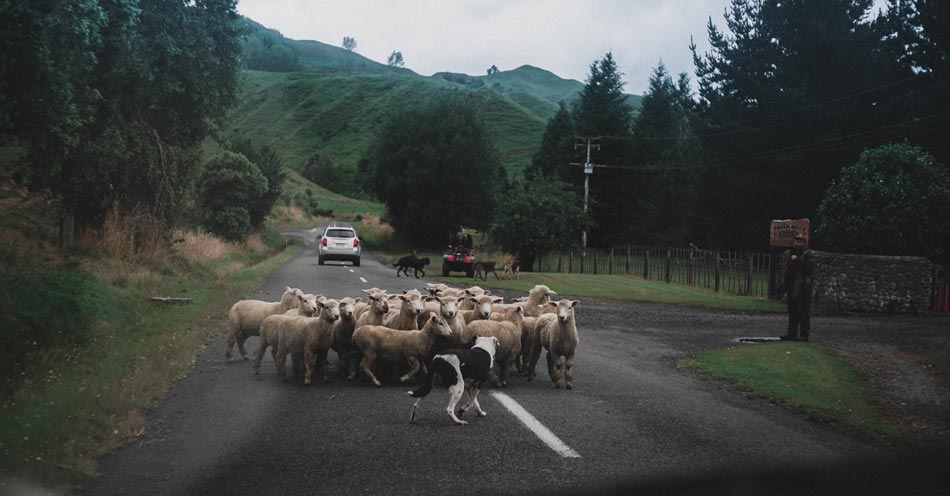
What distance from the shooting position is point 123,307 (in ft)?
47.7

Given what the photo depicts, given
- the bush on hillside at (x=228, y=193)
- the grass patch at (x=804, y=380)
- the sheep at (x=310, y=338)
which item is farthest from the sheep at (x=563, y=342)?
the bush on hillside at (x=228, y=193)

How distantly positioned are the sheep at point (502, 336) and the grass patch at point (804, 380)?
3.10 m

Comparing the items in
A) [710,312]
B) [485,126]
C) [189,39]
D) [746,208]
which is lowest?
[710,312]

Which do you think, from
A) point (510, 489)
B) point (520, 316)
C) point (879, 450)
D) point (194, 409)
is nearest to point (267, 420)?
point (194, 409)

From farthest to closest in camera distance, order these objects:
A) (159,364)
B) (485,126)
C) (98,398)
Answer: (485,126)
(159,364)
(98,398)

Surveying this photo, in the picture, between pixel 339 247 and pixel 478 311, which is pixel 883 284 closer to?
pixel 478 311

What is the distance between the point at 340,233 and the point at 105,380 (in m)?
28.9

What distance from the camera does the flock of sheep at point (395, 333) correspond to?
29.3ft

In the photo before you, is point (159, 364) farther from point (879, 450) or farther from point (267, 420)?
point (879, 450)

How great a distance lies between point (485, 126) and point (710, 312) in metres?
43.8

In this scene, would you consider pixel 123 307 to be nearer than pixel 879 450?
→ No

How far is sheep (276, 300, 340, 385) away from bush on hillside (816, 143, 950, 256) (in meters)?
23.3

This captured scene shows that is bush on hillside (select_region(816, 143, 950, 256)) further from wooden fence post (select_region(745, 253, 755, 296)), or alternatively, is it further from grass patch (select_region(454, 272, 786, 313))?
grass patch (select_region(454, 272, 786, 313))

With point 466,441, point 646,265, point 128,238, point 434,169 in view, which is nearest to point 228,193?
point 434,169
